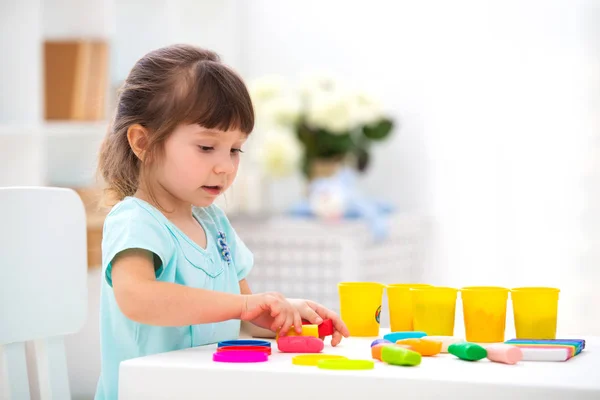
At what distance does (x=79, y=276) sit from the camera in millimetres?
1342

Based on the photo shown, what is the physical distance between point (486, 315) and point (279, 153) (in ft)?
6.78

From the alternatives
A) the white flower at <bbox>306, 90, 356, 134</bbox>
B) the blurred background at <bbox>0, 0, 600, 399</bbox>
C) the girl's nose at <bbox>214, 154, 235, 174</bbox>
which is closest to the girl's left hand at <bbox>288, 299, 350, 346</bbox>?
the girl's nose at <bbox>214, 154, 235, 174</bbox>

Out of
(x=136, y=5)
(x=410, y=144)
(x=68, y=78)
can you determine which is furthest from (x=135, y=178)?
(x=410, y=144)

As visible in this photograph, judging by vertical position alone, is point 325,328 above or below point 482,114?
below

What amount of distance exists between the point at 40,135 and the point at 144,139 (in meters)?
1.32

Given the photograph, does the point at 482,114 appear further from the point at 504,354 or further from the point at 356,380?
the point at 356,380

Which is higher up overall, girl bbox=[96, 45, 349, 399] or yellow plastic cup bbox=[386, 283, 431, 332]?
girl bbox=[96, 45, 349, 399]

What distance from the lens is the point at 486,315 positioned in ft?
3.75

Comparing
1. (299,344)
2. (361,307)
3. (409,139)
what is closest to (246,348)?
(299,344)

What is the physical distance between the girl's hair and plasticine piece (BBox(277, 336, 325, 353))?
13.0 inches

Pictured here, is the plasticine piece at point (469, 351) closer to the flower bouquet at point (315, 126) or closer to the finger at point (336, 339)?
the finger at point (336, 339)

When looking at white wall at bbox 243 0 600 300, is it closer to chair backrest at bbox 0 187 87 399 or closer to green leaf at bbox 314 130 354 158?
green leaf at bbox 314 130 354 158

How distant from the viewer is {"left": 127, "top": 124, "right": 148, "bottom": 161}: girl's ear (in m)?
1.23

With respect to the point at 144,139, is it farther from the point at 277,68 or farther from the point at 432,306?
the point at 277,68
